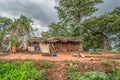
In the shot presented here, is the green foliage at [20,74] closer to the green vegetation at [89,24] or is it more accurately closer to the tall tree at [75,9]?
the green vegetation at [89,24]

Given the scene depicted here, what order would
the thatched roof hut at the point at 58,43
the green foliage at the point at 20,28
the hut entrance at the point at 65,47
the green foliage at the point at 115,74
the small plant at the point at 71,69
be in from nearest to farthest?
the green foliage at the point at 115,74 < the small plant at the point at 71,69 < the green foliage at the point at 20,28 < the thatched roof hut at the point at 58,43 < the hut entrance at the point at 65,47

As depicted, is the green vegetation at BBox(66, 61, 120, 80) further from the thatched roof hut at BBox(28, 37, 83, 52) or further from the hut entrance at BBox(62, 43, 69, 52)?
the hut entrance at BBox(62, 43, 69, 52)

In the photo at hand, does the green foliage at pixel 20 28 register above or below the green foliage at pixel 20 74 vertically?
above

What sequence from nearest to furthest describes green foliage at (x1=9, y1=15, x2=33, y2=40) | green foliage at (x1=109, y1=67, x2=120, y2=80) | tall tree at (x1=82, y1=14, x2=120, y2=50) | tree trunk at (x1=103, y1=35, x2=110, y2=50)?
1. green foliage at (x1=109, y1=67, x2=120, y2=80)
2. green foliage at (x1=9, y1=15, x2=33, y2=40)
3. tall tree at (x1=82, y1=14, x2=120, y2=50)
4. tree trunk at (x1=103, y1=35, x2=110, y2=50)

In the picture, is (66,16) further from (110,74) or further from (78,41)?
(110,74)

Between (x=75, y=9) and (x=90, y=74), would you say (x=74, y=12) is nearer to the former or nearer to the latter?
(x=75, y=9)

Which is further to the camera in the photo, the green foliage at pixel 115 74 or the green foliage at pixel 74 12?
the green foliage at pixel 74 12

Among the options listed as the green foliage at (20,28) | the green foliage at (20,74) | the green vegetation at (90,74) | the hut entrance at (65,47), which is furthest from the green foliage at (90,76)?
the hut entrance at (65,47)

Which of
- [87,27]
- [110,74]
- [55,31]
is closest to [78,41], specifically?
[87,27]

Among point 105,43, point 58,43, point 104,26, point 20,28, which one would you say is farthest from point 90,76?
point 105,43

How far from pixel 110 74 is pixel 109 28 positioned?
53.0 ft

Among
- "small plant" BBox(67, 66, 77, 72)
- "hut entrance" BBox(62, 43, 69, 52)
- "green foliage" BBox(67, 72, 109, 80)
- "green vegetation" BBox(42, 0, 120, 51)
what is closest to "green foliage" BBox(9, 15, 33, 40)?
"hut entrance" BBox(62, 43, 69, 52)

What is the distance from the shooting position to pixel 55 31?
2797 cm

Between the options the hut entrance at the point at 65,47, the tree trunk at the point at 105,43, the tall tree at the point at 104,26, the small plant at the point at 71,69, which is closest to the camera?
the small plant at the point at 71,69
